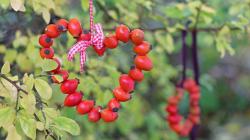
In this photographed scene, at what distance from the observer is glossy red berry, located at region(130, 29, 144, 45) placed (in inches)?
39.9

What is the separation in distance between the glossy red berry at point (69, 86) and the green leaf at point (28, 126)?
0.09 m

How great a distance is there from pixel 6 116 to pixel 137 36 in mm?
260

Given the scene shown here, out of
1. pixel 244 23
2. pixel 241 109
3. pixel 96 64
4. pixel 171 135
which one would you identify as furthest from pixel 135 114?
pixel 241 109

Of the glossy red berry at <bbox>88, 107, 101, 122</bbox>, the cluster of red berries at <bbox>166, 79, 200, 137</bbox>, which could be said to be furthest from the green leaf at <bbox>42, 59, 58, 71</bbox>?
the cluster of red berries at <bbox>166, 79, 200, 137</bbox>

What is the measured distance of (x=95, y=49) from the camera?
1.03 metres

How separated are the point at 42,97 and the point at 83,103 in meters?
0.07

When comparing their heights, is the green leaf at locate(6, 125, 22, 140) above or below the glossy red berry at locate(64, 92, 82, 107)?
below

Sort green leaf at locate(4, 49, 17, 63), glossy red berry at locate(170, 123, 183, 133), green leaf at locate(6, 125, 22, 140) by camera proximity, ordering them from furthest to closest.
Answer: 1. glossy red berry at locate(170, 123, 183, 133)
2. green leaf at locate(4, 49, 17, 63)
3. green leaf at locate(6, 125, 22, 140)

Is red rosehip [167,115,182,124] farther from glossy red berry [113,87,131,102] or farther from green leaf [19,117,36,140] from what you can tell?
green leaf [19,117,36,140]

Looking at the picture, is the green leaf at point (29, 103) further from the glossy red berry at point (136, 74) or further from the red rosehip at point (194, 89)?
the red rosehip at point (194, 89)

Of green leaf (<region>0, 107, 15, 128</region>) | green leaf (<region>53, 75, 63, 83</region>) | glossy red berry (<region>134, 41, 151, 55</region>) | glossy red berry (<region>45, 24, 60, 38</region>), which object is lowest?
green leaf (<region>0, 107, 15, 128</region>)

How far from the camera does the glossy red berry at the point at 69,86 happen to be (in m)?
1.03

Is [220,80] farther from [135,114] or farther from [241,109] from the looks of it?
[135,114]

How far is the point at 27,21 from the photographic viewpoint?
1.54 metres
